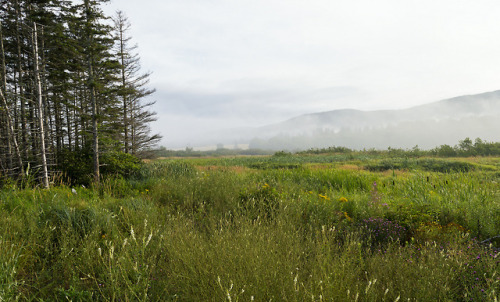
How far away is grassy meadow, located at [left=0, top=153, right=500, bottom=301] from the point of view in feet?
6.88

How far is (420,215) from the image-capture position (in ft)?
15.6

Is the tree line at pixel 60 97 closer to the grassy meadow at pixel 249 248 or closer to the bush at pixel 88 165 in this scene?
the bush at pixel 88 165

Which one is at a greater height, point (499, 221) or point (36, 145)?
point (36, 145)

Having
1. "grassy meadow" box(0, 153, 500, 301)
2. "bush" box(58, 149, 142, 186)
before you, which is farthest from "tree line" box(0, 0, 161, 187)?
"grassy meadow" box(0, 153, 500, 301)

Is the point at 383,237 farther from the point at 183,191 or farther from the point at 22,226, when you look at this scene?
the point at 22,226

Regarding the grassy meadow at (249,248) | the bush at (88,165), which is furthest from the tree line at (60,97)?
the grassy meadow at (249,248)

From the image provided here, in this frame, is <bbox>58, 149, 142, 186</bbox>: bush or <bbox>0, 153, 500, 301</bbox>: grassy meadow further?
<bbox>58, 149, 142, 186</bbox>: bush

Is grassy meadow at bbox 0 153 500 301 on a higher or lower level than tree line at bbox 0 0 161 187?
lower

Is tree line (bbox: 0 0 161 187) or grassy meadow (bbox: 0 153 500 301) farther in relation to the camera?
tree line (bbox: 0 0 161 187)

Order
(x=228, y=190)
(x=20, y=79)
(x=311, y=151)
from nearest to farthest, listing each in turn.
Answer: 1. (x=228, y=190)
2. (x=20, y=79)
3. (x=311, y=151)

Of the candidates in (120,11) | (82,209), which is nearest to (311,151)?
(120,11)

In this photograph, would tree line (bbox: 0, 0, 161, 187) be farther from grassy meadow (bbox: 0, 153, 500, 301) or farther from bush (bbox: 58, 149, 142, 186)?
grassy meadow (bbox: 0, 153, 500, 301)

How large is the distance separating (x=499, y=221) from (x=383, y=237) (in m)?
2.35

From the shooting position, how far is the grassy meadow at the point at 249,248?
2098 millimetres
